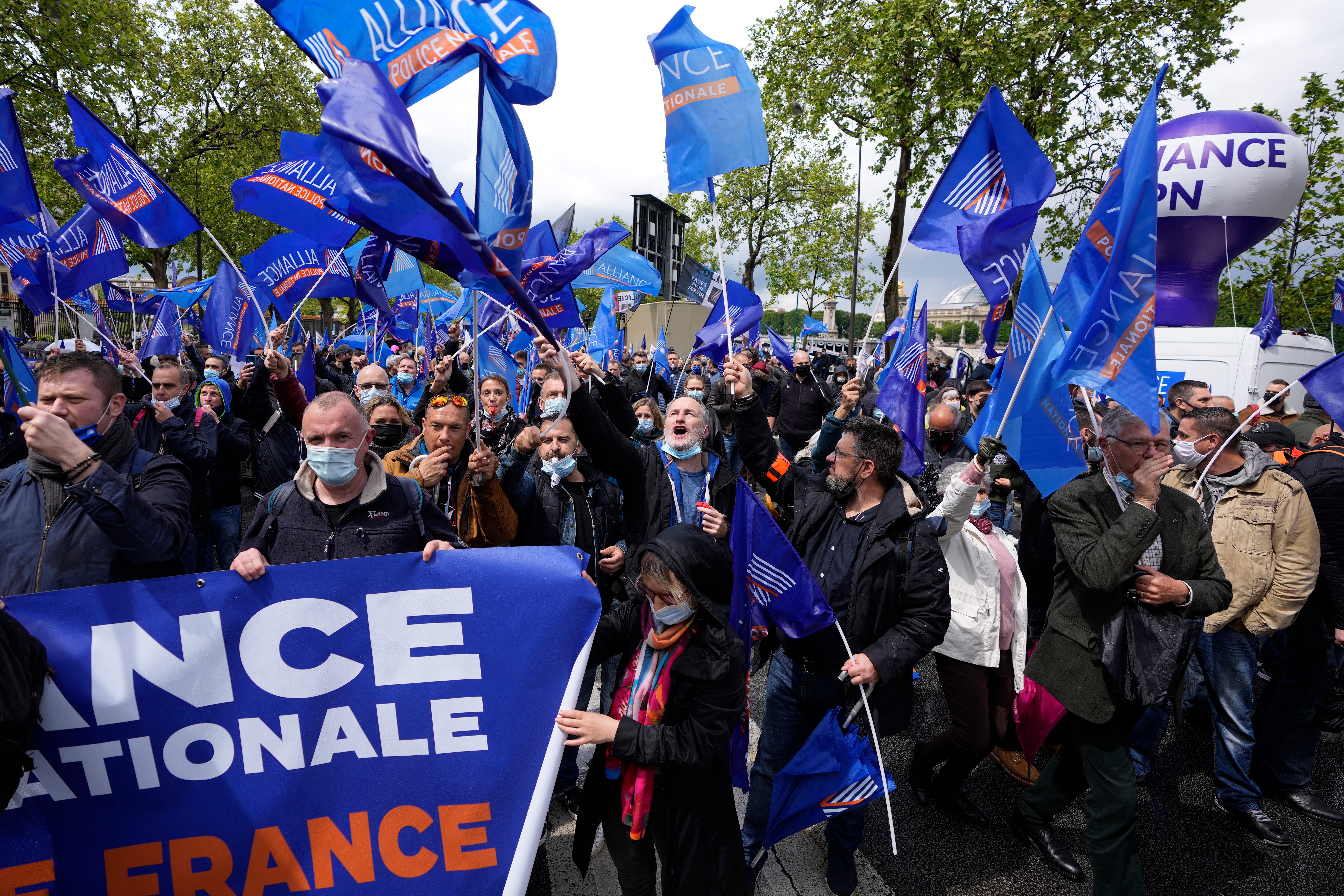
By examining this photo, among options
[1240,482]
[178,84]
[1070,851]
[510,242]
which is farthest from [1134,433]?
[178,84]

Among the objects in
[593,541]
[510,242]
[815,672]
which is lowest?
[815,672]

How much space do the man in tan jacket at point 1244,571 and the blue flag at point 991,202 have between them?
127 centimetres

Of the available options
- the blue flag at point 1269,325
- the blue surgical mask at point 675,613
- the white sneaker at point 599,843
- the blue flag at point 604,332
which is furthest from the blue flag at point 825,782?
the blue flag at point 1269,325

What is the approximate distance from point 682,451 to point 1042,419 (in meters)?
1.59

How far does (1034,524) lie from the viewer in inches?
167

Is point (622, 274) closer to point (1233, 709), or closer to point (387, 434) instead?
point (387, 434)

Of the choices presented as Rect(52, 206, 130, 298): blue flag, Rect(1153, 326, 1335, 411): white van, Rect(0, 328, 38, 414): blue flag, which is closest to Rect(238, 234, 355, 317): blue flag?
Rect(52, 206, 130, 298): blue flag

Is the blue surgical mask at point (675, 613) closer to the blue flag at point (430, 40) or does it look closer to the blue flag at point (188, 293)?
the blue flag at point (430, 40)

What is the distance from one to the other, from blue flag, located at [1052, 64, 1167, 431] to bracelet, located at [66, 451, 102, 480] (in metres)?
3.37

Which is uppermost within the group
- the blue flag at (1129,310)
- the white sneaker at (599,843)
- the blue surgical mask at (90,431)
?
the blue flag at (1129,310)

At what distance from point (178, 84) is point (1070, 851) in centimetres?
2575

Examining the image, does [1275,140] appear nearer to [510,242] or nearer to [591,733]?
[510,242]

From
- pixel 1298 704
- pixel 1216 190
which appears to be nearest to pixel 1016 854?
pixel 1298 704

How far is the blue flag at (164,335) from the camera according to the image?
9.11 m
